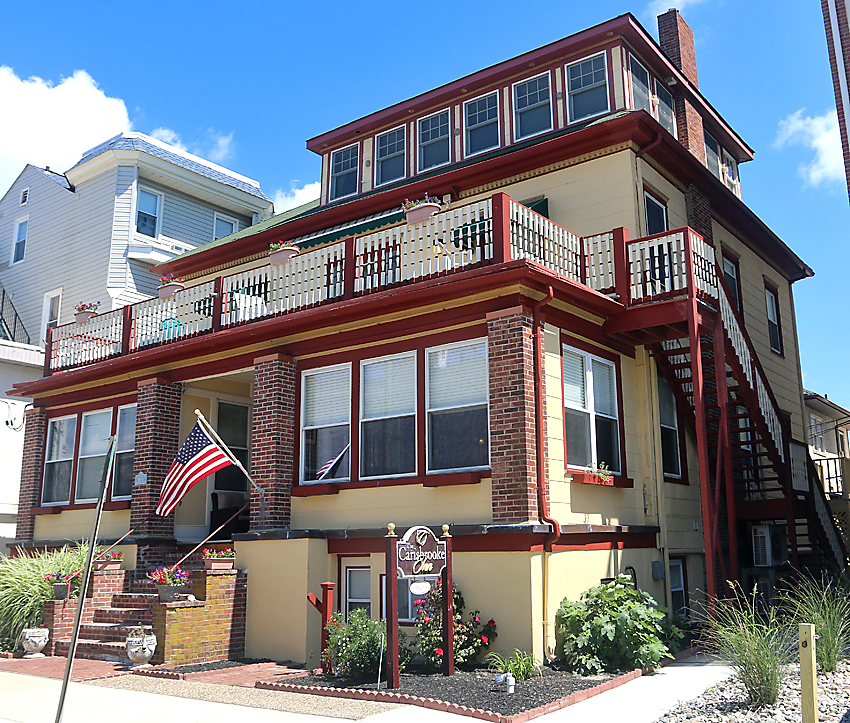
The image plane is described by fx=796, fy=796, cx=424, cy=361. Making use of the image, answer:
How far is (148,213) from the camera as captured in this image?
2642 cm

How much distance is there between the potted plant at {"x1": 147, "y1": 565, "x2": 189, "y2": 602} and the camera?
1159cm

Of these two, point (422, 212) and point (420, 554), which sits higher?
point (422, 212)

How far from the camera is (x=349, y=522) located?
1212 centimetres

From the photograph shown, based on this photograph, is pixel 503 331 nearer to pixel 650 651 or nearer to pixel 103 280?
pixel 650 651

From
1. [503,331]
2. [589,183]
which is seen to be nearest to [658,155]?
[589,183]

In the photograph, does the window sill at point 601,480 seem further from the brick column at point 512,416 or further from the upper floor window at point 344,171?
the upper floor window at point 344,171

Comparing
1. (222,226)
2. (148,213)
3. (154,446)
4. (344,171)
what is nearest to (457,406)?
(154,446)

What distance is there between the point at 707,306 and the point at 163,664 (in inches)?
367

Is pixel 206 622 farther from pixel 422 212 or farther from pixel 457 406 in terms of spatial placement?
pixel 422 212

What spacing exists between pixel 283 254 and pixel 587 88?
6.95 meters

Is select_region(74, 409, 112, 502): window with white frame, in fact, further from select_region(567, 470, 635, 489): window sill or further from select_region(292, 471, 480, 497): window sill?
select_region(567, 470, 635, 489): window sill

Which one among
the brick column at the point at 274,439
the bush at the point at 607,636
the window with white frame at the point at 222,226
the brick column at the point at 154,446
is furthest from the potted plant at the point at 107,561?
the window with white frame at the point at 222,226

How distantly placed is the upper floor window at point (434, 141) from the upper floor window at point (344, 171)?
1932mm

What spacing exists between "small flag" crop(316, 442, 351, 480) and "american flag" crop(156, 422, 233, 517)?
4.63ft
